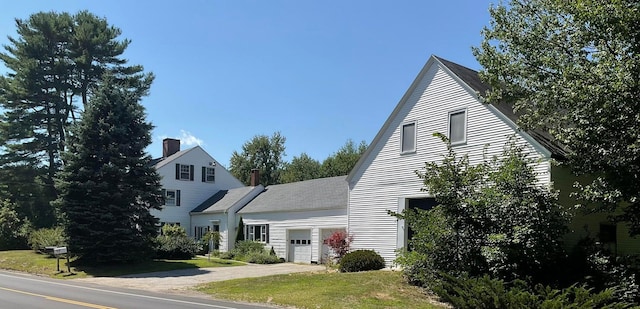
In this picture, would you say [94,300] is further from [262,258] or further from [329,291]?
[262,258]

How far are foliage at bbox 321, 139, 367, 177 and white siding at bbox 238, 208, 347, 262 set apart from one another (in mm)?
31357

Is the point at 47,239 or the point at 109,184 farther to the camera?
the point at 47,239

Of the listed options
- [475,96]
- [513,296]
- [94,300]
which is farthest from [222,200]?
[513,296]

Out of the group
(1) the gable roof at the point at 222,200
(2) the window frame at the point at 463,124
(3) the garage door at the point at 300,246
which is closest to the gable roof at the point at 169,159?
(1) the gable roof at the point at 222,200

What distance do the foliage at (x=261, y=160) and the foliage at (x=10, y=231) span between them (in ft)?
123

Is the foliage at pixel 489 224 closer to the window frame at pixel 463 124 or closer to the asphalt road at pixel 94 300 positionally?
the window frame at pixel 463 124

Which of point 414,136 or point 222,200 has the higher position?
point 414,136

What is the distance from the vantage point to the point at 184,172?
140ft

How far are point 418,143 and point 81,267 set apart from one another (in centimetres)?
1906

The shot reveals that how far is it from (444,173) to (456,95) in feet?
17.4

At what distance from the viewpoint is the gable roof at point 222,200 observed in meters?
38.5

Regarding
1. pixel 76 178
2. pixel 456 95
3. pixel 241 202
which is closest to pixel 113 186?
pixel 76 178

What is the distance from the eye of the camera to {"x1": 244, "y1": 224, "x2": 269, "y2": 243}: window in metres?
33.9

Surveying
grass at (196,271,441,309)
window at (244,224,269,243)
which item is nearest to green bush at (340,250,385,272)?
grass at (196,271,441,309)
